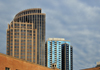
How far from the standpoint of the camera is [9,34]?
168000 mm

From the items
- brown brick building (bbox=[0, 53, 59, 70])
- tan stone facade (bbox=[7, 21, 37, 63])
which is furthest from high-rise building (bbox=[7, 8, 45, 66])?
brown brick building (bbox=[0, 53, 59, 70])

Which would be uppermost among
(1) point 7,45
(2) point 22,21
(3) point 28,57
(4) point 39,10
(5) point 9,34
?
(4) point 39,10

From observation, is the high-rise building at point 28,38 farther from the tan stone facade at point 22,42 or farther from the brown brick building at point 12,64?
the brown brick building at point 12,64

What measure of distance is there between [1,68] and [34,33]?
127 meters

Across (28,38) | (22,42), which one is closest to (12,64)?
(22,42)

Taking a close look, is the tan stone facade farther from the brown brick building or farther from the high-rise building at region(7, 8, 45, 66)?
the brown brick building

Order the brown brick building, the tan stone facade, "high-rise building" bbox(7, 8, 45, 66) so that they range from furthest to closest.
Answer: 1. "high-rise building" bbox(7, 8, 45, 66)
2. the tan stone facade
3. the brown brick building

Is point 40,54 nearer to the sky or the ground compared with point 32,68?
nearer to the ground

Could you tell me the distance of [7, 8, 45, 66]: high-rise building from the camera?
164 meters

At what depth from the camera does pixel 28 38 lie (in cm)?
16650

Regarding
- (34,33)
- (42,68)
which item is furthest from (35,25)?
(42,68)

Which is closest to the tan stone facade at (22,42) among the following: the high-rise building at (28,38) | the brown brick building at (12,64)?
the high-rise building at (28,38)

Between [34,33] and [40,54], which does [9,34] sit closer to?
[34,33]

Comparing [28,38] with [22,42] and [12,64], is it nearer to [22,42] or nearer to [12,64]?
[22,42]
